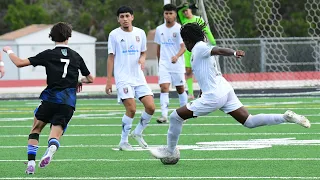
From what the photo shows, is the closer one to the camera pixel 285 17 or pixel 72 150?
pixel 72 150

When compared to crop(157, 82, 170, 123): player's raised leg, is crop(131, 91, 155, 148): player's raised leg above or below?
above

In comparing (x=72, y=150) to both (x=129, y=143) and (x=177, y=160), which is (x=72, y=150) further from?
(x=177, y=160)

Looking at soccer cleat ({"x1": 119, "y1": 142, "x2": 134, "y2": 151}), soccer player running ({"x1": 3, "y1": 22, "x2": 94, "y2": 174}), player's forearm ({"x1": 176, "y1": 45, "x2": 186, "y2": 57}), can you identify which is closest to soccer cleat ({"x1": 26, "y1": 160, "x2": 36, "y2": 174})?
soccer player running ({"x1": 3, "y1": 22, "x2": 94, "y2": 174})

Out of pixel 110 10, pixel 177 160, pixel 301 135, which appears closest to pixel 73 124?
pixel 301 135

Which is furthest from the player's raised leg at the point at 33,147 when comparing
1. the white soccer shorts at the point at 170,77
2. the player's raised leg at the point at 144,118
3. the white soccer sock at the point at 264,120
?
the white soccer shorts at the point at 170,77

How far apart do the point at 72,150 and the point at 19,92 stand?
51.8 ft

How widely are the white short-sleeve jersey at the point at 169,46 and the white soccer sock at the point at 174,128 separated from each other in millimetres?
5687

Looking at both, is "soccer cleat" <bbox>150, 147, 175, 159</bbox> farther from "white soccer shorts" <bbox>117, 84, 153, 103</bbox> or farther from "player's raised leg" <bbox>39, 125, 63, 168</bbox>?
"white soccer shorts" <bbox>117, 84, 153, 103</bbox>

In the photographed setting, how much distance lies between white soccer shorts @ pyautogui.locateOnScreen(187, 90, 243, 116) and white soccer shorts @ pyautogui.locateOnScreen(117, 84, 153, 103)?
2.26 m

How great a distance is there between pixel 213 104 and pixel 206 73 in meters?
0.36

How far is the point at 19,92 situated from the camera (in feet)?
92.5

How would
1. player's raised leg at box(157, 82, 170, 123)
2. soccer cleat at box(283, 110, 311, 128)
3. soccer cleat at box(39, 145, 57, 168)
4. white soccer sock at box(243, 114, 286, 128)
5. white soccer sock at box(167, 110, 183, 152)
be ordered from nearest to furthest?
soccer cleat at box(39, 145, 57, 168)
soccer cleat at box(283, 110, 311, 128)
white soccer sock at box(243, 114, 286, 128)
white soccer sock at box(167, 110, 183, 152)
player's raised leg at box(157, 82, 170, 123)

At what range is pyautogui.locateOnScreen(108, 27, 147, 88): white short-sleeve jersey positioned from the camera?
43.0 feet

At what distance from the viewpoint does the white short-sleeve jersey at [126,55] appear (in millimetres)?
13094
